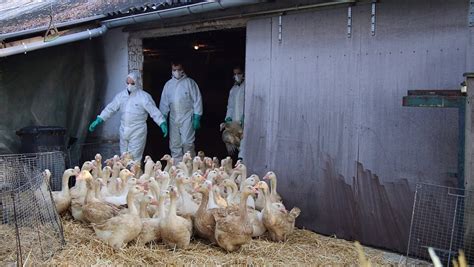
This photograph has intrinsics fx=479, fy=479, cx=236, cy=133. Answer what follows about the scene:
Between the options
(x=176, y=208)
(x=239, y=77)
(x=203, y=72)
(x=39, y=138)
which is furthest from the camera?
(x=203, y=72)

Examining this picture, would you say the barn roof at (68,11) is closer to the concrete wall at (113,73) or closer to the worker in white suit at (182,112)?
the concrete wall at (113,73)

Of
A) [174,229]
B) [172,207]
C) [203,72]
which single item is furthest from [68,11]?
[174,229]

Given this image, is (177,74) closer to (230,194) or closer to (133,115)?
(133,115)

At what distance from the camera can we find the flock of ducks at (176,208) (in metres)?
5.05

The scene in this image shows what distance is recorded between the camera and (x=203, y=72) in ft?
44.3

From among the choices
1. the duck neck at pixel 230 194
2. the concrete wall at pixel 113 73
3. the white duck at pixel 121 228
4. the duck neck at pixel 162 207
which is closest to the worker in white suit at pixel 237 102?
the concrete wall at pixel 113 73

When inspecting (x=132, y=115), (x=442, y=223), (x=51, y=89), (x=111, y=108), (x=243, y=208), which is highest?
(x=51, y=89)

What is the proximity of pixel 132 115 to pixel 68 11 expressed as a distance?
8.94 ft

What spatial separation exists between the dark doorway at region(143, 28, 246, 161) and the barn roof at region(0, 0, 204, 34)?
1.67 metres

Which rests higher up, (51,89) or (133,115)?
(51,89)

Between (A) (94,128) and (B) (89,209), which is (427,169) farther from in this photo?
(A) (94,128)

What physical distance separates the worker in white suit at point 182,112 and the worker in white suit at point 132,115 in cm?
42

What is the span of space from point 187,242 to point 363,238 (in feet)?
6.90

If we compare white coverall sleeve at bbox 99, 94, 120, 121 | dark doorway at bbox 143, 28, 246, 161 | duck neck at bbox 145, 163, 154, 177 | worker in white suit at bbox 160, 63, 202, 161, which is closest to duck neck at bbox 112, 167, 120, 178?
duck neck at bbox 145, 163, 154, 177
